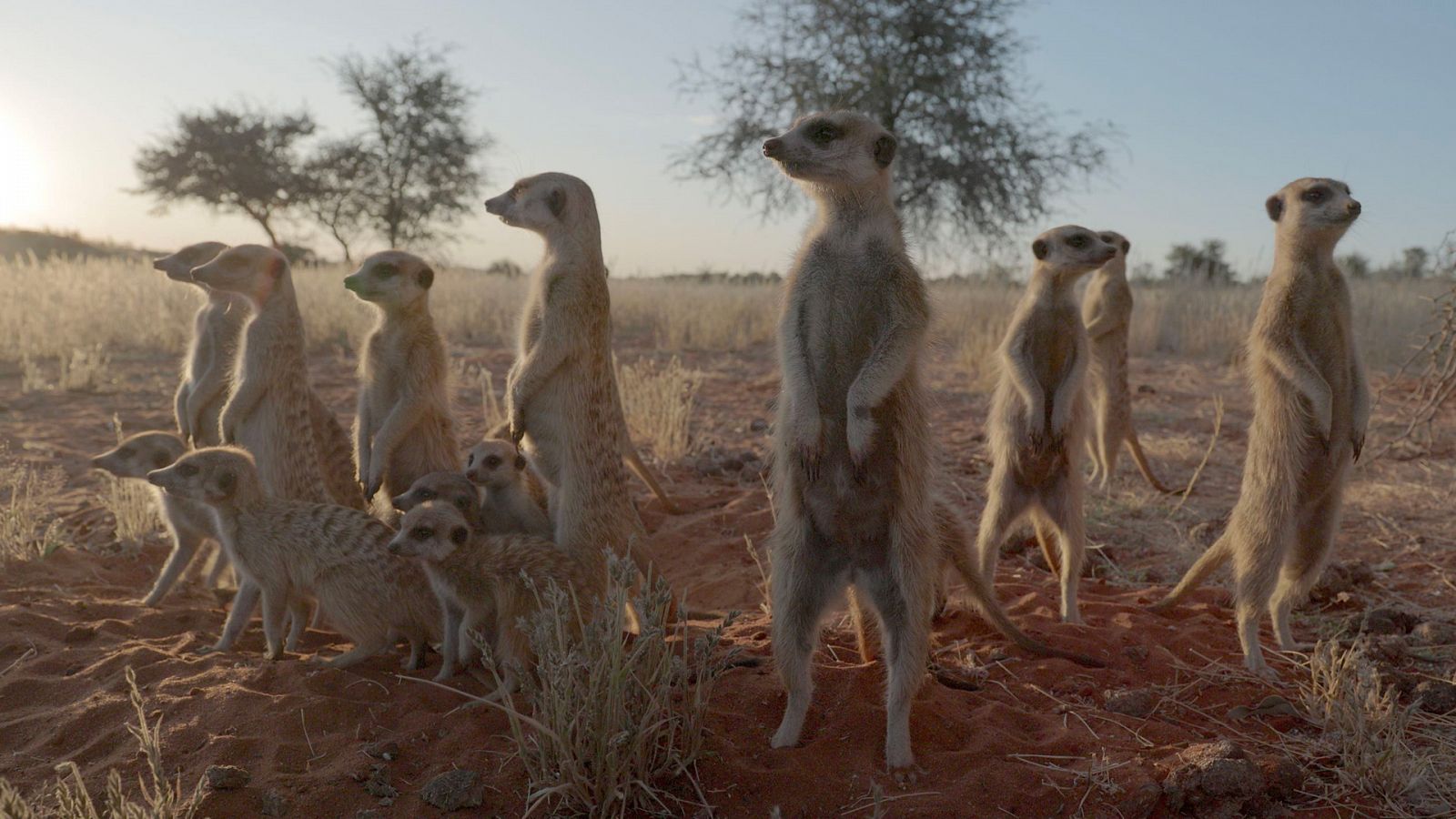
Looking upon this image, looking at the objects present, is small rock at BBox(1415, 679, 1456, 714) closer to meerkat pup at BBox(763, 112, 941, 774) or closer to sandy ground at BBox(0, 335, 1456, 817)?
sandy ground at BBox(0, 335, 1456, 817)

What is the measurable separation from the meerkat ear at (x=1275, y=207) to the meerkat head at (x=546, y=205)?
2508mm

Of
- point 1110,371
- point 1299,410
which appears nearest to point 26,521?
point 1299,410

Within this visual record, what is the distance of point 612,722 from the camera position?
2.16 metres

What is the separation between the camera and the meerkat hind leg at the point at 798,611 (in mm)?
2533

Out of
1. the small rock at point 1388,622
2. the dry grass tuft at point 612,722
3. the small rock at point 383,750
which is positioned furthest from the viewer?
the small rock at point 1388,622

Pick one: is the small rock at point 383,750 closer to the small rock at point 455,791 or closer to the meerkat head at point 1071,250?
the small rock at point 455,791

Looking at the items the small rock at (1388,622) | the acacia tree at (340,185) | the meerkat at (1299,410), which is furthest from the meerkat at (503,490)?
the acacia tree at (340,185)

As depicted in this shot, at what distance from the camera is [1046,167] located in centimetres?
1550

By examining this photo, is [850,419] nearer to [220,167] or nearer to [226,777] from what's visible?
[226,777]

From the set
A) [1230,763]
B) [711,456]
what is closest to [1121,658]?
[1230,763]

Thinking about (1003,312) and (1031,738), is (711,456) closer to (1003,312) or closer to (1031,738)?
(1031,738)

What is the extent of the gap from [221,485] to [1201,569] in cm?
349

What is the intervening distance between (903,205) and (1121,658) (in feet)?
43.3

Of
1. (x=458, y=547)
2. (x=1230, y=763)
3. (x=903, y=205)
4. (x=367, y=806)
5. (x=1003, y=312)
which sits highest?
(x=903, y=205)
